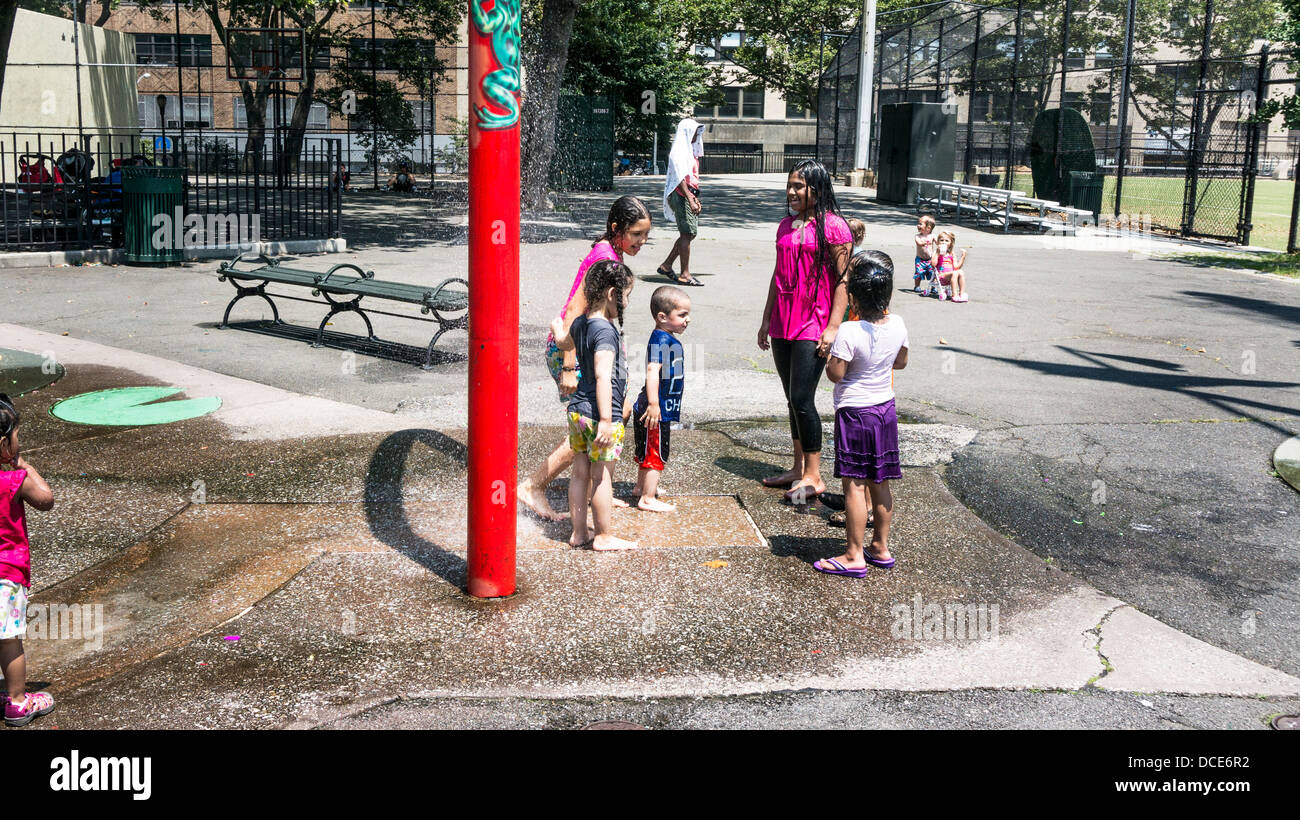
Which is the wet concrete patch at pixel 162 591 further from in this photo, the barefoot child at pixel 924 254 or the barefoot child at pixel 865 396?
the barefoot child at pixel 924 254

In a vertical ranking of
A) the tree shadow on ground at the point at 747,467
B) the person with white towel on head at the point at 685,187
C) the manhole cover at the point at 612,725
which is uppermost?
the person with white towel on head at the point at 685,187

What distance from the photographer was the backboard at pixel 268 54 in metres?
18.1

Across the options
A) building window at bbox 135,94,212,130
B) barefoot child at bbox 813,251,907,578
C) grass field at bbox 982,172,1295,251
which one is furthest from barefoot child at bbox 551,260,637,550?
building window at bbox 135,94,212,130

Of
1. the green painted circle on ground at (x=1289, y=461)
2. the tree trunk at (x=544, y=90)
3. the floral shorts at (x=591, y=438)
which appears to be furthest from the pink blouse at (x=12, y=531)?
the tree trunk at (x=544, y=90)

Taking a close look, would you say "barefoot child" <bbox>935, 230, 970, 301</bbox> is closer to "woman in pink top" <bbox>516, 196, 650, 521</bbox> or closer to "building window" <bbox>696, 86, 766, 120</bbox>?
"woman in pink top" <bbox>516, 196, 650, 521</bbox>

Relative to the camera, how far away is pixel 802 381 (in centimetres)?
602

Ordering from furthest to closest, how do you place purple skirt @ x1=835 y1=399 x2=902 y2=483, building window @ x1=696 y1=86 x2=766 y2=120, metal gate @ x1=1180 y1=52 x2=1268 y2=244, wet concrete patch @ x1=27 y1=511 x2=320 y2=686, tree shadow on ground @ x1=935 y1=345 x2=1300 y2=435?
building window @ x1=696 y1=86 x2=766 y2=120 → metal gate @ x1=1180 y1=52 x2=1268 y2=244 → tree shadow on ground @ x1=935 y1=345 x2=1300 y2=435 → purple skirt @ x1=835 y1=399 x2=902 y2=483 → wet concrete patch @ x1=27 y1=511 x2=320 y2=686

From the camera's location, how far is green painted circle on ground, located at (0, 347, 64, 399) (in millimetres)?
8133

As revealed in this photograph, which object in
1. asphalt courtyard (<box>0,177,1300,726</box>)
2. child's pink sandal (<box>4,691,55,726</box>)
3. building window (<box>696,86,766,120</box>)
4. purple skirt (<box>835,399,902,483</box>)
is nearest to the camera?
child's pink sandal (<box>4,691,55,726</box>)

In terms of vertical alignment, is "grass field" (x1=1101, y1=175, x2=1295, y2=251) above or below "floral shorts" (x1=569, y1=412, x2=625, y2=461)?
above

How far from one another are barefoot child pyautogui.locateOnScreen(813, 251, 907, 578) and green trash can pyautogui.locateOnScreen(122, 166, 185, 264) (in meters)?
11.7

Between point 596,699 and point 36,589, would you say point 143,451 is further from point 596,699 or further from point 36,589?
point 596,699

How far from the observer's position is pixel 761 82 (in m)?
48.6

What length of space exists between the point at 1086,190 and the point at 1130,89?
208cm
